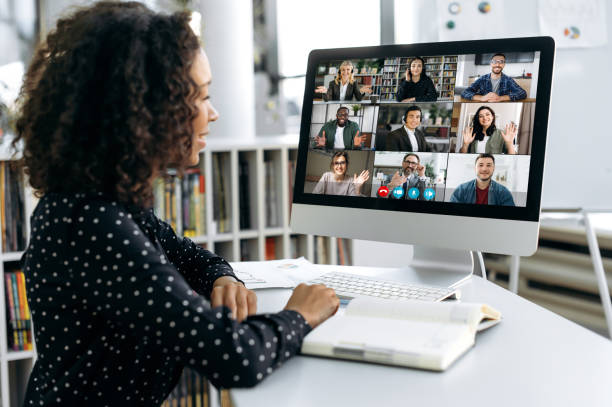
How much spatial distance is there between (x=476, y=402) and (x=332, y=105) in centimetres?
78

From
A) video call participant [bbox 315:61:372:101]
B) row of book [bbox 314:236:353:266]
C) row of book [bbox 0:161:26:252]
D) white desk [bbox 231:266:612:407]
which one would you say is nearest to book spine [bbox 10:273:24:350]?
row of book [bbox 0:161:26:252]

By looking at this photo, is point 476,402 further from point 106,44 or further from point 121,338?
point 106,44

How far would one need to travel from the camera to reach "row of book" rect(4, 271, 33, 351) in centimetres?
205

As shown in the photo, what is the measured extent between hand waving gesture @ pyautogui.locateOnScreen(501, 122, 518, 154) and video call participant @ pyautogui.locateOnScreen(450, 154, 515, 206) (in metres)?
0.04

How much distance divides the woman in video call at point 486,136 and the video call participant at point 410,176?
93 mm

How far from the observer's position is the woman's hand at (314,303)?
972 mm

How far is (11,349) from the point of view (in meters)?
2.09

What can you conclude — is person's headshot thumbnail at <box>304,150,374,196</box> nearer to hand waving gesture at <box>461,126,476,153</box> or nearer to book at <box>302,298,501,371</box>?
hand waving gesture at <box>461,126,476,153</box>

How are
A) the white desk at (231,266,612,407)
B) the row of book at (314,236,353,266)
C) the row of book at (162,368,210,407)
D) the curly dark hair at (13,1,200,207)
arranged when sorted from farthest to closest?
1. the row of book at (314,236,353,266)
2. the row of book at (162,368,210,407)
3. the curly dark hair at (13,1,200,207)
4. the white desk at (231,266,612,407)

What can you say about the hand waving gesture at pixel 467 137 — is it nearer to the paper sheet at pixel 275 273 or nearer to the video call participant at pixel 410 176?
the video call participant at pixel 410 176

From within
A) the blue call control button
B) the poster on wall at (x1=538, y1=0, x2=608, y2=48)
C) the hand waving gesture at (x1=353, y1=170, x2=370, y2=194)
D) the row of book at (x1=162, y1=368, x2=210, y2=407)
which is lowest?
the row of book at (x1=162, y1=368, x2=210, y2=407)

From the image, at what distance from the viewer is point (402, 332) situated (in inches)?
35.9

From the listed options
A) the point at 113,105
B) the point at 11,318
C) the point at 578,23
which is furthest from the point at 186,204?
the point at 578,23

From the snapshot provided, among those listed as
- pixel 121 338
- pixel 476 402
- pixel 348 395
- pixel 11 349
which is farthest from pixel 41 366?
pixel 11 349
